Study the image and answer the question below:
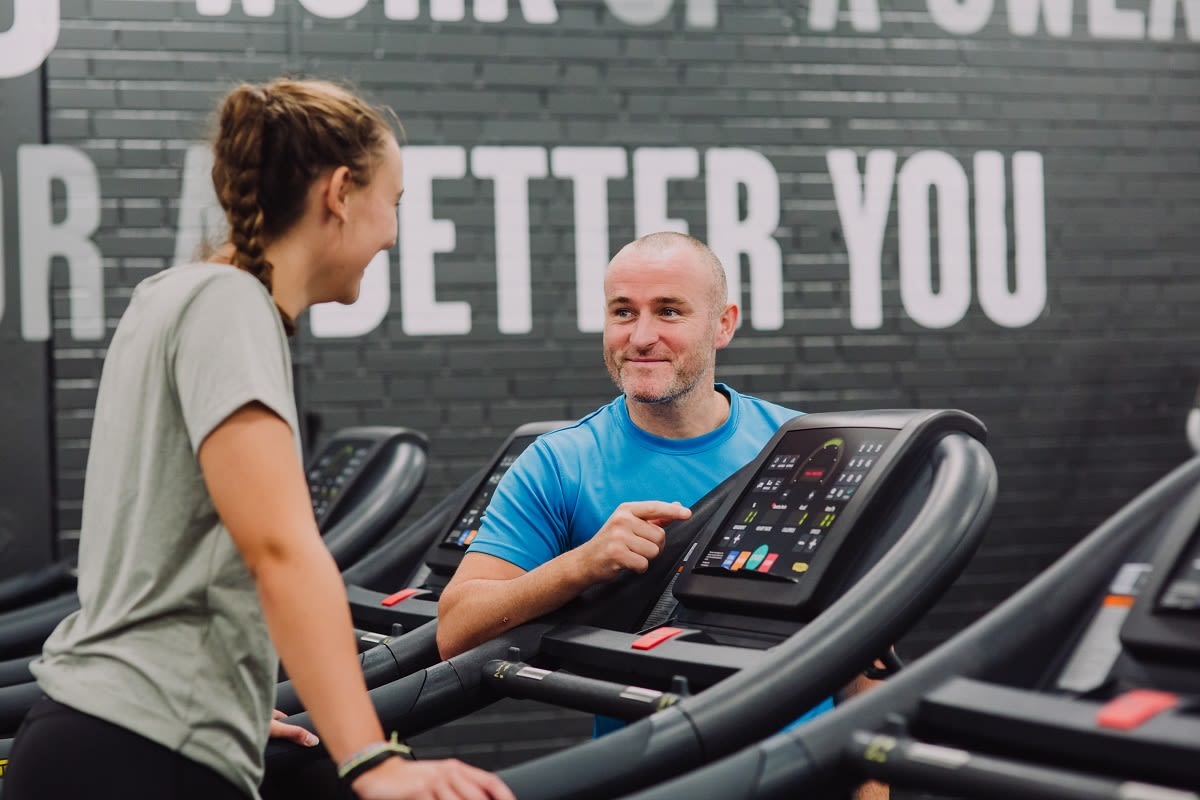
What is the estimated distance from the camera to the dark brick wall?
4.59m

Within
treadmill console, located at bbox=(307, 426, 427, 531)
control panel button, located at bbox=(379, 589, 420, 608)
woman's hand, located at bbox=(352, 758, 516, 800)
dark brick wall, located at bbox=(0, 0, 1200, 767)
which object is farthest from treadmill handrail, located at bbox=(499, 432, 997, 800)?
dark brick wall, located at bbox=(0, 0, 1200, 767)

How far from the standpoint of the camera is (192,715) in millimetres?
1274

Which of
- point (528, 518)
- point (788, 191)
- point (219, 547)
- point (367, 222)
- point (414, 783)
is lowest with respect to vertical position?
point (414, 783)

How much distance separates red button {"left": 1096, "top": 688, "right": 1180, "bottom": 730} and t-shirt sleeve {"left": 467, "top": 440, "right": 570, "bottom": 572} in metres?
1.06

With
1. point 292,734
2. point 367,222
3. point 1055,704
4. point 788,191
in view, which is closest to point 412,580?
point 292,734

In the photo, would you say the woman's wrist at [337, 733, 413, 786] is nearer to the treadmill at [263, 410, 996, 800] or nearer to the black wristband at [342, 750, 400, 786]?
the black wristband at [342, 750, 400, 786]

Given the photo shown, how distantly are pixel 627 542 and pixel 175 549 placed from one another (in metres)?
0.71

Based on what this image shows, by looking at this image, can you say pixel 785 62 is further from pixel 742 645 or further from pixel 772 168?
pixel 742 645

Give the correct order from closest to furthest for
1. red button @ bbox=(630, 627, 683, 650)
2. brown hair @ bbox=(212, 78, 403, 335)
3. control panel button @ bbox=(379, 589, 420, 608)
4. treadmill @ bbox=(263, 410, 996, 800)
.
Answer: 1. brown hair @ bbox=(212, 78, 403, 335)
2. treadmill @ bbox=(263, 410, 996, 800)
3. red button @ bbox=(630, 627, 683, 650)
4. control panel button @ bbox=(379, 589, 420, 608)

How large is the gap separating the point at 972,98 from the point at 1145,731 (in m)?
4.32

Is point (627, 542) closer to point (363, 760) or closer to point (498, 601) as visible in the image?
point (498, 601)

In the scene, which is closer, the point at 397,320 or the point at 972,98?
the point at 397,320

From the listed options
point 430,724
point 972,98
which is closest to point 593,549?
point 430,724

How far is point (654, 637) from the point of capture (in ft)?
5.68
